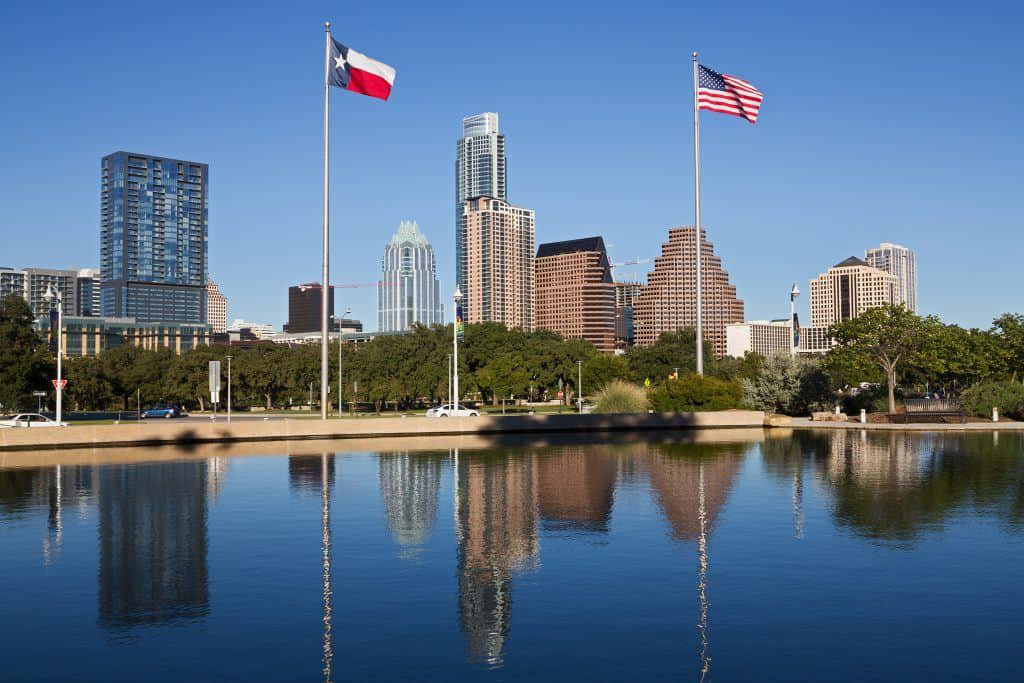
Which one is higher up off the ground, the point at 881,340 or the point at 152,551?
the point at 881,340

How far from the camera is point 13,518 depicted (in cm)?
2067

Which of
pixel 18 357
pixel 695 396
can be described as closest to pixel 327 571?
pixel 695 396

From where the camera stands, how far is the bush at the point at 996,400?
6047 cm

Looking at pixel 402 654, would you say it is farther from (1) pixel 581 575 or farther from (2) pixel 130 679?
(1) pixel 581 575

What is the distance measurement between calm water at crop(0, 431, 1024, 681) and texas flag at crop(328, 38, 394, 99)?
20.4 meters

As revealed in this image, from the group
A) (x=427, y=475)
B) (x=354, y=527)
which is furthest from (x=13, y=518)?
(x=427, y=475)

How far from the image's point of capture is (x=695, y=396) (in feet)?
191

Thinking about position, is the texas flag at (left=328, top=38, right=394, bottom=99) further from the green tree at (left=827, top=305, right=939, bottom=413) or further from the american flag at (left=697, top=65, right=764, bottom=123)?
the green tree at (left=827, top=305, right=939, bottom=413)

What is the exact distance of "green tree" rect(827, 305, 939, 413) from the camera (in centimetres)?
6531

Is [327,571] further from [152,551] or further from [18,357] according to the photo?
[18,357]

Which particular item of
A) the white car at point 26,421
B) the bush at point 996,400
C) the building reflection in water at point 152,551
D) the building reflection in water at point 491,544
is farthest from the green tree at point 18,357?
the bush at point 996,400

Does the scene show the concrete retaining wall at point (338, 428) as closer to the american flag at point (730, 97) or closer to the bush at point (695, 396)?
the bush at point (695, 396)

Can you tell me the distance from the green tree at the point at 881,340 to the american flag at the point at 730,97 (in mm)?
24288

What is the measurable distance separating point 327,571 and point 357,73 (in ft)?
101
